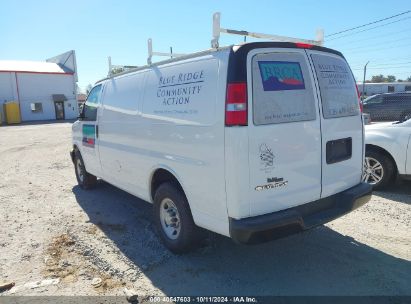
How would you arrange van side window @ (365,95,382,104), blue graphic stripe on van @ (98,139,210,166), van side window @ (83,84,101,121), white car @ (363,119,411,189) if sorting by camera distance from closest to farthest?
blue graphic stripe on van @ (98,139,210,166) < white car @ (363,119,411,189) < van side window @ (83,84,101,121) < van side window @ (365,95,382,104)

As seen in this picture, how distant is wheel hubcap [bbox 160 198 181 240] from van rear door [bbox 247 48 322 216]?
4.21 feet

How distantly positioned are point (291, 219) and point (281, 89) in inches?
47.3

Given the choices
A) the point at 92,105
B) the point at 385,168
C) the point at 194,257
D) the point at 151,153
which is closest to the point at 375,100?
the point at 385,168

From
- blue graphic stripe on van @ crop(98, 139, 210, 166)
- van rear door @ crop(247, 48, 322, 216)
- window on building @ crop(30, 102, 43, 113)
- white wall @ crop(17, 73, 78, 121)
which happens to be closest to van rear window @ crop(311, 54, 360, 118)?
van rear door @ crop(247, 48, 322, 216)

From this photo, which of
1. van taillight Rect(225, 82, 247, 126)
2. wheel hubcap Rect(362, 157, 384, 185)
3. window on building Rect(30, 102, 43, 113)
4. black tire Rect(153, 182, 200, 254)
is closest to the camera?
van taillight Rect(225, 82, 247, 126)

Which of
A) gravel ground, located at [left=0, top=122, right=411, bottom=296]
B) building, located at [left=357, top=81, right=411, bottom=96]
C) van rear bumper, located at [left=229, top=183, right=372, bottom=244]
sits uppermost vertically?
building, located at [left=357, top=81, right=411, bottom=96]

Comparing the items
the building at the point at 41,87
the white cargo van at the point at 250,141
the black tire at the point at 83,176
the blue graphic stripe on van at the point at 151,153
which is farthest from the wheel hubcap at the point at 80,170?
the building at the point at 41,87

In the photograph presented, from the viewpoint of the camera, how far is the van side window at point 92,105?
6170 mm

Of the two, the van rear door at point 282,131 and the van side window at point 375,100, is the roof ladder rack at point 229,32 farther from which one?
the van side window at point 375,100

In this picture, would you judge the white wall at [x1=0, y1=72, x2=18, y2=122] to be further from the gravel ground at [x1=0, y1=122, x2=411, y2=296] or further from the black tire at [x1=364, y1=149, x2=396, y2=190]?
the black tire at [x1=364, y1=149, x2=396, y2=190]

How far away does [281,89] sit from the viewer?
3.40 metres

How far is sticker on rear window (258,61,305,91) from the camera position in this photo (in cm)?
333

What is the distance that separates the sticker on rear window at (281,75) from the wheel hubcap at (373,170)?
138 inches

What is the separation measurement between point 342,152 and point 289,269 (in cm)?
138
